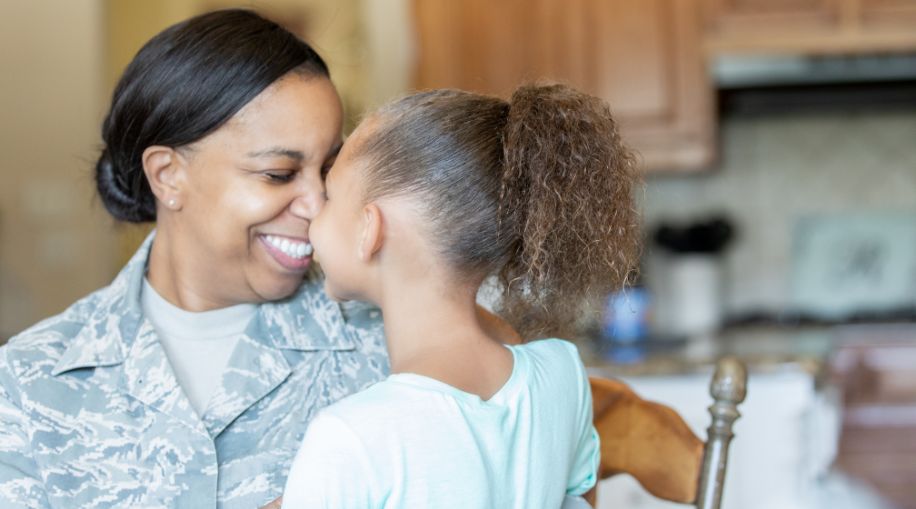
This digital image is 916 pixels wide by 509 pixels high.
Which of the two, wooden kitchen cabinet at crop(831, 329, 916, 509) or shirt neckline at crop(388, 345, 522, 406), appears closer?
shirt neckline at crop(388, 345, 522, 406)

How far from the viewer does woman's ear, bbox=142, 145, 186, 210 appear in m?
1.29

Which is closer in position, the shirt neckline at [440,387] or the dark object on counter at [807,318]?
the shirt neckline at [440,387]

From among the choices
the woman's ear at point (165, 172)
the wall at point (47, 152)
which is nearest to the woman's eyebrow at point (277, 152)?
the woman's ear at point (165, 172)

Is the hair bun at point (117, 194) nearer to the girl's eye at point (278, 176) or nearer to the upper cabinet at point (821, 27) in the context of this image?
the girl's eye at point (278, 176)

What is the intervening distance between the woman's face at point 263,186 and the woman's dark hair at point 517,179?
0.23 meters

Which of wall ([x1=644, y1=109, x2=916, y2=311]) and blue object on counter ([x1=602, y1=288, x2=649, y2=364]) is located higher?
wall ([x1=644, y1=109, x2=916, y2=311])

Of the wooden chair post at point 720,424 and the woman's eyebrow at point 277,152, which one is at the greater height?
the woman's eyebrow at point 277,152

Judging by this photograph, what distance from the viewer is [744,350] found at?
2805 millimetres

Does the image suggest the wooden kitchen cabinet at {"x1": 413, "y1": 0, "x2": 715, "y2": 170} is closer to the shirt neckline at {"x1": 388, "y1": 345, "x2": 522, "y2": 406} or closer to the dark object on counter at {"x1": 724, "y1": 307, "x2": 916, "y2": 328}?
the dark object on counter at {"x1": 724, "y1": 307, "x2": 916, "y2": 328}

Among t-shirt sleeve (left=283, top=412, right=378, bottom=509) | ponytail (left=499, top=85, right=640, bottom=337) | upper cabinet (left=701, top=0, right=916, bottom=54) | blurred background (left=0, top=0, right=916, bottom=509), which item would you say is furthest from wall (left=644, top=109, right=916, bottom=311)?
t-shirt sleeve (left=283, top=412, right=378, bottom=509)

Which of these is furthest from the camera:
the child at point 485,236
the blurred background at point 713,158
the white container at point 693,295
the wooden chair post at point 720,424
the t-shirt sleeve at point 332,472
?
the white container at point 693,295

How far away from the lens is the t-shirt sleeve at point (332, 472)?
857 millimetres

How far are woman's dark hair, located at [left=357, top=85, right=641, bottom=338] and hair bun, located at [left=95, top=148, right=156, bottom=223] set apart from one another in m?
0.46

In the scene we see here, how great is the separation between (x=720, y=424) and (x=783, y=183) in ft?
7.74
